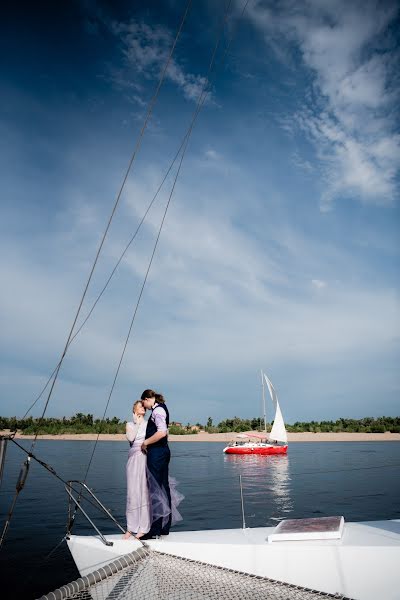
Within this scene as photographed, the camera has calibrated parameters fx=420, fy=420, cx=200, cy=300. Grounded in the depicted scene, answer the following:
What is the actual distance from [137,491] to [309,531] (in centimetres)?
229

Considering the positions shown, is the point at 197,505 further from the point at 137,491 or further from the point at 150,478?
the point at 150,478

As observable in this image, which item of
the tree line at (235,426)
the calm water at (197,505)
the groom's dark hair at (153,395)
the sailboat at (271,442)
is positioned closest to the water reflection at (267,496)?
the calm water at (197,505)

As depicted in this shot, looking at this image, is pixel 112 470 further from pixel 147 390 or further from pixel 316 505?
pixel 147 390

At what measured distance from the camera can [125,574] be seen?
3.99m

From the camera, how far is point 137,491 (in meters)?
5.43

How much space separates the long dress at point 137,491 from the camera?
17.3ft

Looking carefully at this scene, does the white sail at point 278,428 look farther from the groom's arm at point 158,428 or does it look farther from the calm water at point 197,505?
the groom's arm at point 158,428

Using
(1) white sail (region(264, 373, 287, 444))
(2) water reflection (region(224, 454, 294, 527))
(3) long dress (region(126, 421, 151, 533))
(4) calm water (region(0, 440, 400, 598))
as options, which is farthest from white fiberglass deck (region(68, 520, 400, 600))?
(1) white sail (region(264, 373, 287, 444))

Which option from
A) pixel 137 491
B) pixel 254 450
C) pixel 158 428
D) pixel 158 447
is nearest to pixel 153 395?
pixel 158 428

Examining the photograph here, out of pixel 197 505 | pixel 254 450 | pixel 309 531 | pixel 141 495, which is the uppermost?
pixel 254 450

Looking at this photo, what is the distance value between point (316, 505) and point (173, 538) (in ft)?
48.3

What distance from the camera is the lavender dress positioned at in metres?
5.26

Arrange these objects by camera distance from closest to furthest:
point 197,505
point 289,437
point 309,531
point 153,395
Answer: point 309,531
point 153,395
point 197,505
point 289,437

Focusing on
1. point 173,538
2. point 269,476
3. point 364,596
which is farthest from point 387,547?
point 269,476
